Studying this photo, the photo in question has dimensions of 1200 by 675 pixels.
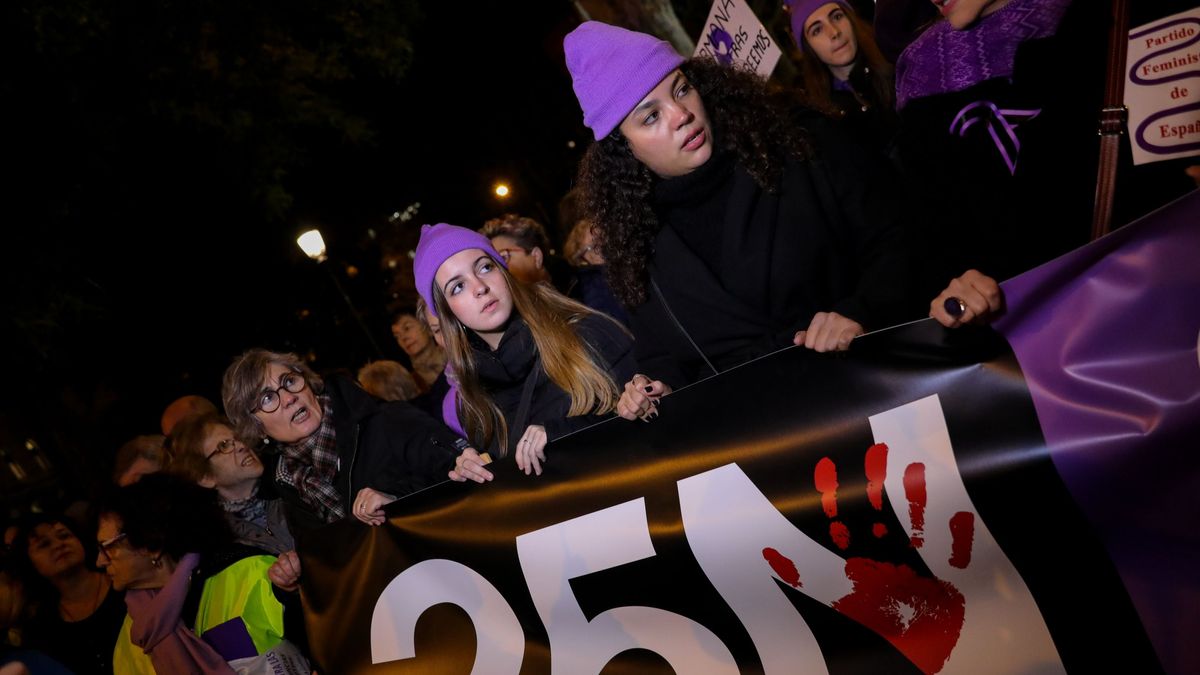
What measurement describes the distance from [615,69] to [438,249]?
4.51 feet

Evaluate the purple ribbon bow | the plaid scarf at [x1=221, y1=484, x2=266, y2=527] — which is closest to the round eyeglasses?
the plaid scarf at [x1=221, y1=484, x2=266, y2=527]

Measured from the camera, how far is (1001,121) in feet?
8.20

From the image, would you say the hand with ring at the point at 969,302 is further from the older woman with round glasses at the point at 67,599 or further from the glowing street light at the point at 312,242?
the glowing street light at the point at 312,242

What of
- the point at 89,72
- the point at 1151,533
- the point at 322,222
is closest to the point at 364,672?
the point at 1151,533

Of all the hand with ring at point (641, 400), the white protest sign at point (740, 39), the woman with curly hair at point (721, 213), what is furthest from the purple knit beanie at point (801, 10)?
the hand with ring at point (641, 400)

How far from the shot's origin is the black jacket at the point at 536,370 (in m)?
3.47

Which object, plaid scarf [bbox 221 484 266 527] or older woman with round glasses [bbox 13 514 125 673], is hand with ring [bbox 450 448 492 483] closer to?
plaid scarf [bbox 221 484 266 527]

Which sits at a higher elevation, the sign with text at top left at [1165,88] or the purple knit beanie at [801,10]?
the purple knit beanie at [801,10]

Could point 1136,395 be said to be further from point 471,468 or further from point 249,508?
point 249,508

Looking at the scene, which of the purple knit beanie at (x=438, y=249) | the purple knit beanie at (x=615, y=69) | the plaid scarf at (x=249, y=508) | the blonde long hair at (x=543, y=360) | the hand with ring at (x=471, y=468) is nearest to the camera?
the purple knit beanie at (x=615, y=69)

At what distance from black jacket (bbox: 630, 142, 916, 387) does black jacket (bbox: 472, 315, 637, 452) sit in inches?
26.4

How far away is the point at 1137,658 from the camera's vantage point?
1.96m

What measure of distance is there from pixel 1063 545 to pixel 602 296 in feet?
9.30

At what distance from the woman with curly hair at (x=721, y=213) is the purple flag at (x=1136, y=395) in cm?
52
